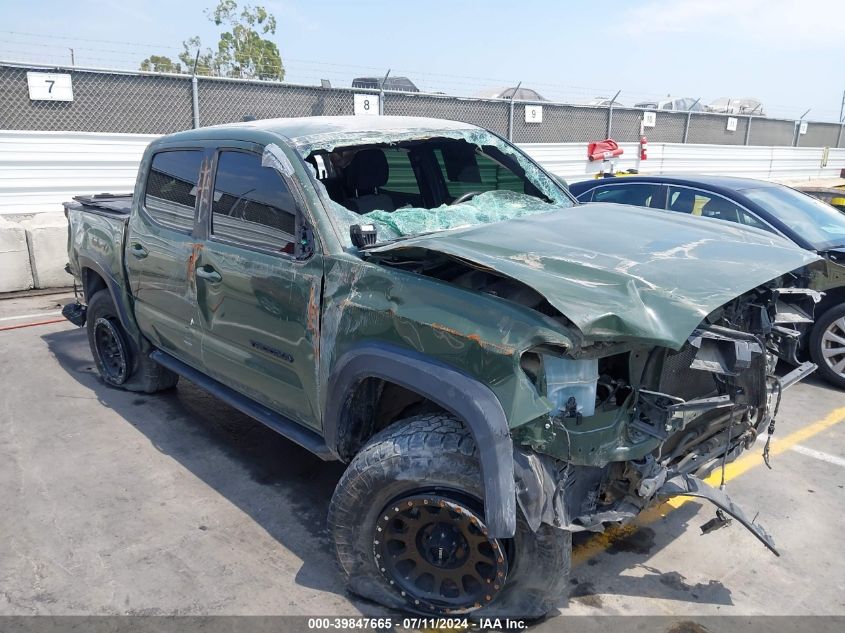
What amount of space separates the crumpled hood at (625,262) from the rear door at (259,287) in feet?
1.74

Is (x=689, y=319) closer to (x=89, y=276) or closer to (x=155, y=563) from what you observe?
(x=155, y=563)

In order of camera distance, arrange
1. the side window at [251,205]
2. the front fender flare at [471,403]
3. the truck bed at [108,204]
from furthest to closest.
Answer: the truck bed at [108,204]
the side window at [251,205]
the front fender flare at [471,403]

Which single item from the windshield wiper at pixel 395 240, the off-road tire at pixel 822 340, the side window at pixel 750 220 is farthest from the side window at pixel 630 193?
the windshield wiper at pixel 395 240

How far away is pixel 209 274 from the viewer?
368 centimetres

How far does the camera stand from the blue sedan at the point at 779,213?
5.43m

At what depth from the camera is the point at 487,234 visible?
302 cm

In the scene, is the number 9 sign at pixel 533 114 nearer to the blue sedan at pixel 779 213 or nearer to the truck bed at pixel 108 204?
the blue sedan at pixel 779 213

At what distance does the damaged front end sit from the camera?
2369mm

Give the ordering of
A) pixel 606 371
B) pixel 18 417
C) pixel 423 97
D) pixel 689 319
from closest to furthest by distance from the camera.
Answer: pixel 689 319 → pixel 606 371 → pixel 18 417 → pixel 423 97

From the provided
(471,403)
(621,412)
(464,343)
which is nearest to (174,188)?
(464,343)

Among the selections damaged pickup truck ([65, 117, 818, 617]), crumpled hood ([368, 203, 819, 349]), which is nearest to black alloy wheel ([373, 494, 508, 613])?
damaged pickup truck ([65, 117, 818, 617])

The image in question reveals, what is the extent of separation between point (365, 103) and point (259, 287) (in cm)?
920

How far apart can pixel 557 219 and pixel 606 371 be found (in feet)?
3.49

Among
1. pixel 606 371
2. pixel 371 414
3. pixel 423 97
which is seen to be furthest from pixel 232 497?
pixel 423 97
